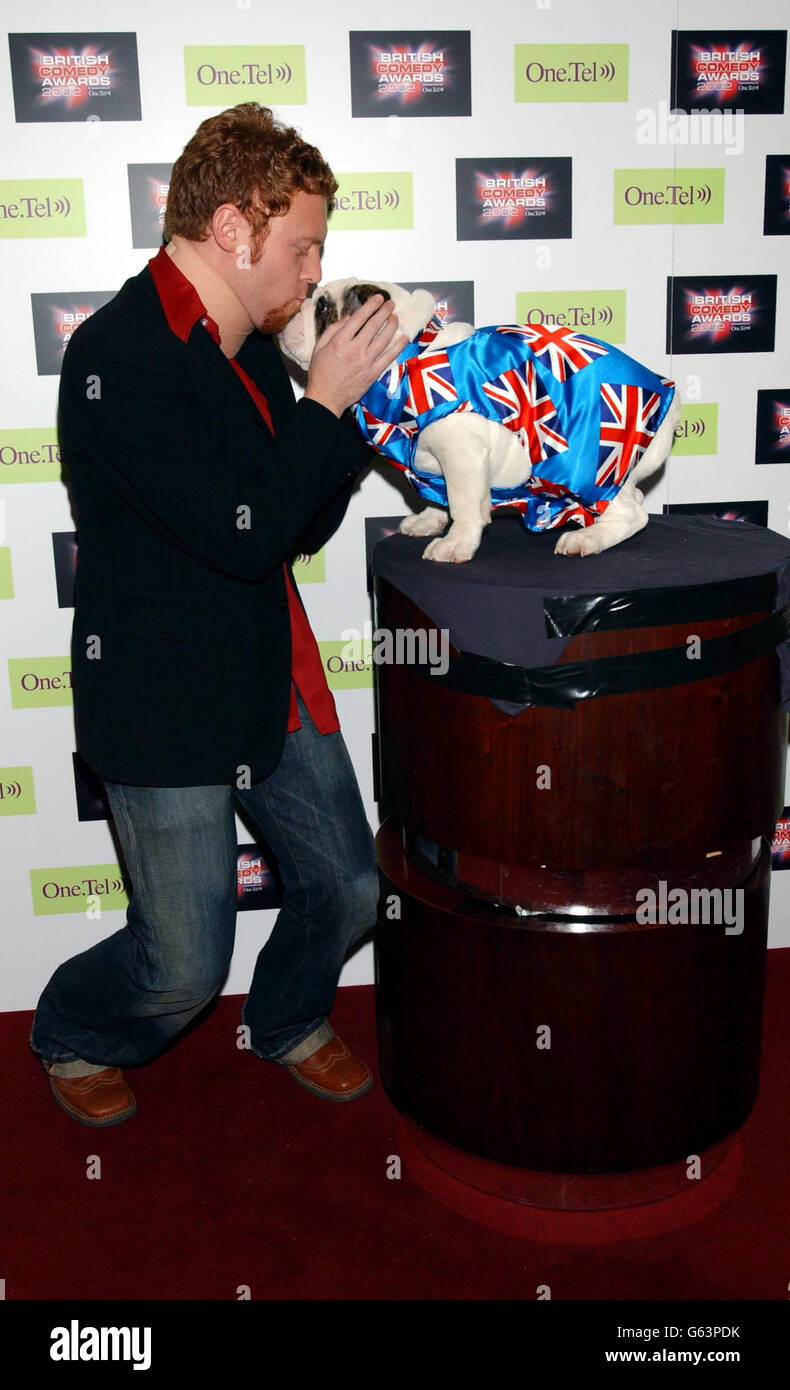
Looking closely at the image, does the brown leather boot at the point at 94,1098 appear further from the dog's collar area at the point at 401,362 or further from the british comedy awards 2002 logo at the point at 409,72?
the british comedy awards 2002 logo at the point at 409,72

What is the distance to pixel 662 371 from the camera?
2637 mm

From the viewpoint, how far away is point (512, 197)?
8.17ft

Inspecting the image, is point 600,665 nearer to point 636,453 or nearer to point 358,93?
point 636,453

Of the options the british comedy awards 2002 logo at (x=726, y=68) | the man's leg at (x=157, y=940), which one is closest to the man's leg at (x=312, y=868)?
the man's leg at (x=157, y=940)

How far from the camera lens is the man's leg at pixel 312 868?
2.18 metres

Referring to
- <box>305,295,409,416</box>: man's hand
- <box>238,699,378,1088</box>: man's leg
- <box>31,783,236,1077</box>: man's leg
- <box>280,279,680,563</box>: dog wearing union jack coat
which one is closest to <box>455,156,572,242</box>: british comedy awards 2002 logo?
<box>280,279,680,563</box>: dog wearing union jack coat

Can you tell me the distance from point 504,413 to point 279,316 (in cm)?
40

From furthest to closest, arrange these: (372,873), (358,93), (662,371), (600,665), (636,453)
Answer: (662,371) → (358,93) → (372,873) → (636,453) → (600,665)

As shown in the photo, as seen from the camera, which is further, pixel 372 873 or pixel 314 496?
pixel 372 873

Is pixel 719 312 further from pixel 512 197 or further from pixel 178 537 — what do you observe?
pixel 178 537

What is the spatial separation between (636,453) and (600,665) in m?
0.44

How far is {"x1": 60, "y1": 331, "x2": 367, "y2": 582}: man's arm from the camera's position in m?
1.78

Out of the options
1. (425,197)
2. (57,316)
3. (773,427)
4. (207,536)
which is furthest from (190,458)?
(773,427)
